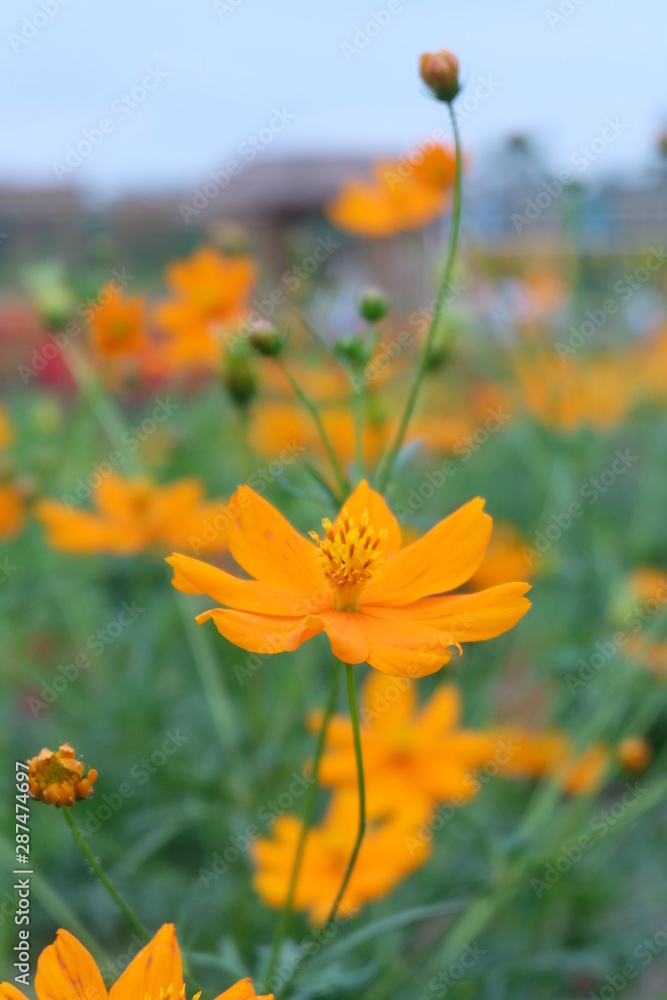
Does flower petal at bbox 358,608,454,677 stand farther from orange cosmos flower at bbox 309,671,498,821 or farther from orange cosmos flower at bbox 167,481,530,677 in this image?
orange cosmos flower at bbox 309,671,498,821

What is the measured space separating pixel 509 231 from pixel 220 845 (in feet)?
11.9

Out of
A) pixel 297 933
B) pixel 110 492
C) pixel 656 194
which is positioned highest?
pixel 110 492

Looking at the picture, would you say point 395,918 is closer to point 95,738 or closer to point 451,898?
point 451,898

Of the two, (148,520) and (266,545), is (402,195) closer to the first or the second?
(148,520)

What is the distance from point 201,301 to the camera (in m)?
1.74

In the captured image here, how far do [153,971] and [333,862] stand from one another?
2.07 feet

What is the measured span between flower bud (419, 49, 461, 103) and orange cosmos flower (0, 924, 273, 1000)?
0.63 metres

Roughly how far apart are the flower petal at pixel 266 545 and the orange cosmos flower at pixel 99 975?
0.24 m

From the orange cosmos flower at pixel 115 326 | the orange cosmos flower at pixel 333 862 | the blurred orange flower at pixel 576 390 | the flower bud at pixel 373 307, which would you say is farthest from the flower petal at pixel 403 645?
the blurred orange flower at pixel 576 390

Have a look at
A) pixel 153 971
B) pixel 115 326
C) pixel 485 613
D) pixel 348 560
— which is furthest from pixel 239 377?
pixel 153 971

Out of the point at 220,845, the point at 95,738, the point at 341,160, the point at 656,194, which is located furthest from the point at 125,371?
the point at 341,160

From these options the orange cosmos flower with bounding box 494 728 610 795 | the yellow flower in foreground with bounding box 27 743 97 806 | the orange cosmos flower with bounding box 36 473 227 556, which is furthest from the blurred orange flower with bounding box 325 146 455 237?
the yellow flower in foreground with bounding box 27 743 97 806

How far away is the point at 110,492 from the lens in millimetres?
1575

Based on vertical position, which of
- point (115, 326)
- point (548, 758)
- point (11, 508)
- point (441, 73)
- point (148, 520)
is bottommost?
point (548, 758)
